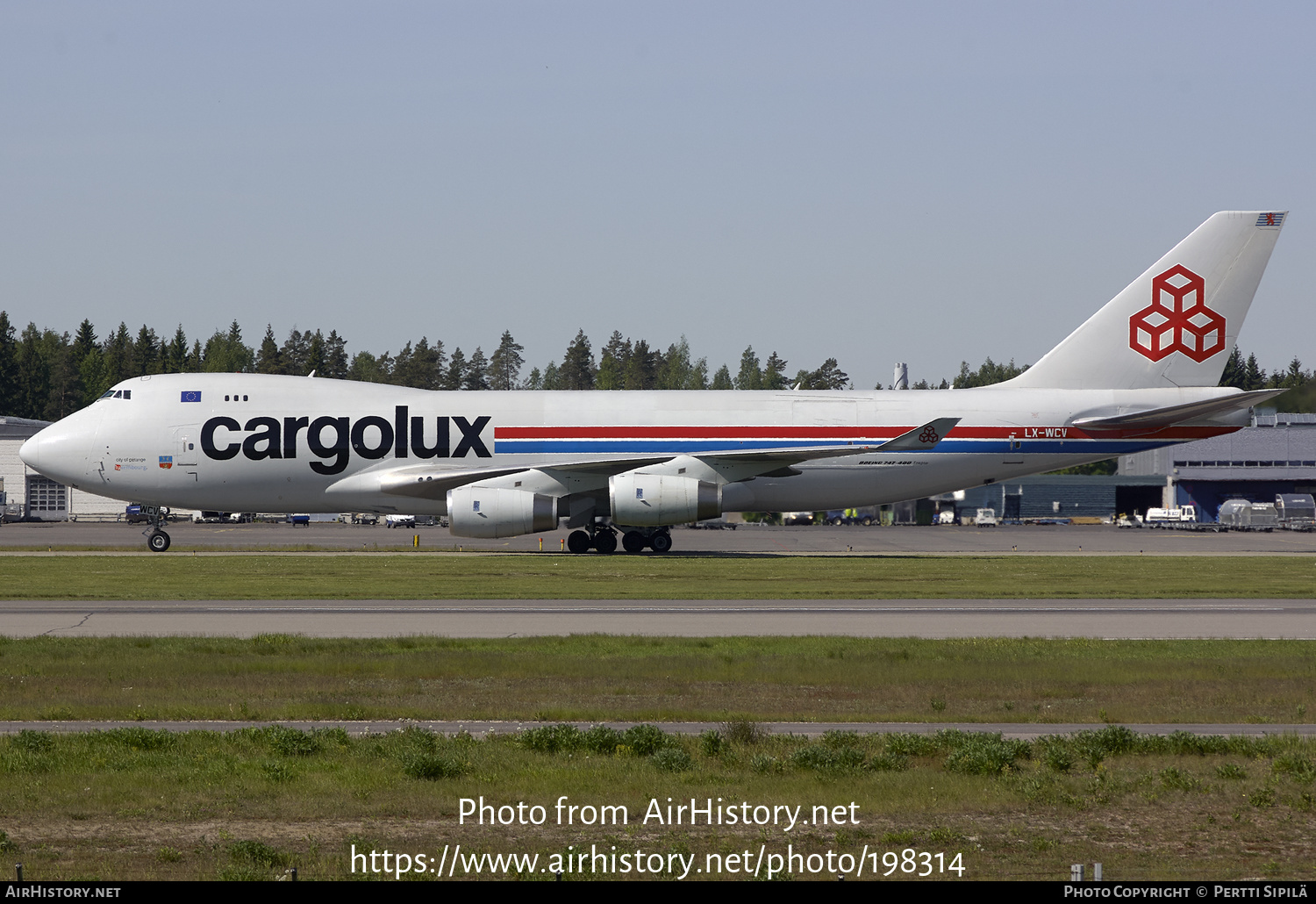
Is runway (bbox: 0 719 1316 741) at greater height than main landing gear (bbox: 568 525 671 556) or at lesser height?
lesser

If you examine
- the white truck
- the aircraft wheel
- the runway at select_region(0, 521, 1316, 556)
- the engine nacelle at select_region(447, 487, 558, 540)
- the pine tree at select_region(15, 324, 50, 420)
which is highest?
the pine tree at select_region(15, 324, 50, 420)

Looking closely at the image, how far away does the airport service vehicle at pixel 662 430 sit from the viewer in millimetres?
41000

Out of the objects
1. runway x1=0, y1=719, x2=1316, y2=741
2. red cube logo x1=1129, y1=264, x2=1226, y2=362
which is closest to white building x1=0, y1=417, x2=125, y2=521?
red cube logo x1=1129, y1=264, x2=1226, y2=362

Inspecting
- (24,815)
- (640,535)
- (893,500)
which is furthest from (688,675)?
(893,500)

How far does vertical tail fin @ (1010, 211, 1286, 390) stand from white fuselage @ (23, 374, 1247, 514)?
2.71 feet

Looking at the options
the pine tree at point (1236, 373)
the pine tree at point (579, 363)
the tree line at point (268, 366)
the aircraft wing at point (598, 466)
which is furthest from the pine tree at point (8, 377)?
the pine tree at point (1236, 373)

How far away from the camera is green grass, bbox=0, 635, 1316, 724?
1427 centimetres

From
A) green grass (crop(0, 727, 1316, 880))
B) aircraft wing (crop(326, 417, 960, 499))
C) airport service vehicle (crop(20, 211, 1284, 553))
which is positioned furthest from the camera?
airport service vehicle (crop(20, 211, 1284, 553))

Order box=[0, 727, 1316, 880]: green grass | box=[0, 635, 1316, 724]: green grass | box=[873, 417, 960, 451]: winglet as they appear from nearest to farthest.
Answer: box=[0, 727, 1316, 880]: green grass
box=[0, 635, 1316, 724]: green grass
box=[873, 417, 960, 451]: winglet

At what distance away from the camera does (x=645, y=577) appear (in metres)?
32.6

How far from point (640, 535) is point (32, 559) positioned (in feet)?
63.1

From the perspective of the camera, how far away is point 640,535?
42.4 metres

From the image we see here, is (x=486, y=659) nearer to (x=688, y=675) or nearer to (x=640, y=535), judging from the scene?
(x=688, y=675)

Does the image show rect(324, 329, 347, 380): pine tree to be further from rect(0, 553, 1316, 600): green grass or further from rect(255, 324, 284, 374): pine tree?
rect(0, 553, 1316, 600): green grass
